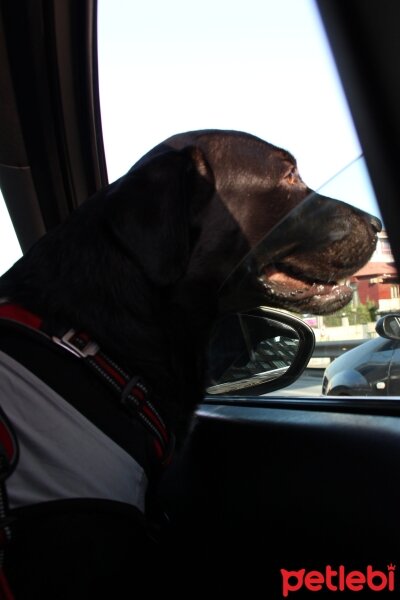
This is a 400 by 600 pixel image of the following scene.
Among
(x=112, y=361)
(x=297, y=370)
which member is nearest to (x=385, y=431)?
(x=297, y=370)

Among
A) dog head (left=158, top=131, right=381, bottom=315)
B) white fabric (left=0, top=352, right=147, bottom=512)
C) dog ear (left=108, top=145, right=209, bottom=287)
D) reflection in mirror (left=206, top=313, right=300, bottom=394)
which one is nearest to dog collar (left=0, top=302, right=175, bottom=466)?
white fabric (left=0, top=352, right=147, bottom=512)

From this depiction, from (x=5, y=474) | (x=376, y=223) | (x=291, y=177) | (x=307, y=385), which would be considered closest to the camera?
(x=5, y=474)

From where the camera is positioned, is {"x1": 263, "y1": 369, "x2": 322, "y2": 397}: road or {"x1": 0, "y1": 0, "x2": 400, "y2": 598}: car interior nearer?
{"x1": 0, "y1": 0, "x2": 400, "y2": 598}: car interior

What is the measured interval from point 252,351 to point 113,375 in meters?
0.92

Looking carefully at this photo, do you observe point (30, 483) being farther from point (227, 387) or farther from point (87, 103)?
point (87, 103)

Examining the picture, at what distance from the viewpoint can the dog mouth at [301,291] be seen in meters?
1.77

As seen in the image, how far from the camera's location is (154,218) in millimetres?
1565

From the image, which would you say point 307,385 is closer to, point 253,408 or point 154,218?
point 253,408

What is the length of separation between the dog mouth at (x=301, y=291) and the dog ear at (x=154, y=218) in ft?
1.09

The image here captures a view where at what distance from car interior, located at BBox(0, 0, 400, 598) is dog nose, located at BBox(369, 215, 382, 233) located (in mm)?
112

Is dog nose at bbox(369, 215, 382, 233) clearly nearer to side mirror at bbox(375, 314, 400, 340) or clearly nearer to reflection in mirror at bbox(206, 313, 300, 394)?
side mirror at bbox(375, 314, 400, 340)

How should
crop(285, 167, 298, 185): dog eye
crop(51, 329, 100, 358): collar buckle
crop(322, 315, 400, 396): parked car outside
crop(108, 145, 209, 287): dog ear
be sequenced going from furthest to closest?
crop(285, 167, 298, 185): dog eye < crop(322, 315, 400, 396): parked car outside < crop(108, 145, 209, 287): dog ear < crop(51, 329, 100, 358): collar buckle

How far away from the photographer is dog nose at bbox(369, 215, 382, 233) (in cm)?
132

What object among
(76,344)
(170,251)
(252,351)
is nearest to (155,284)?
(170,251)
